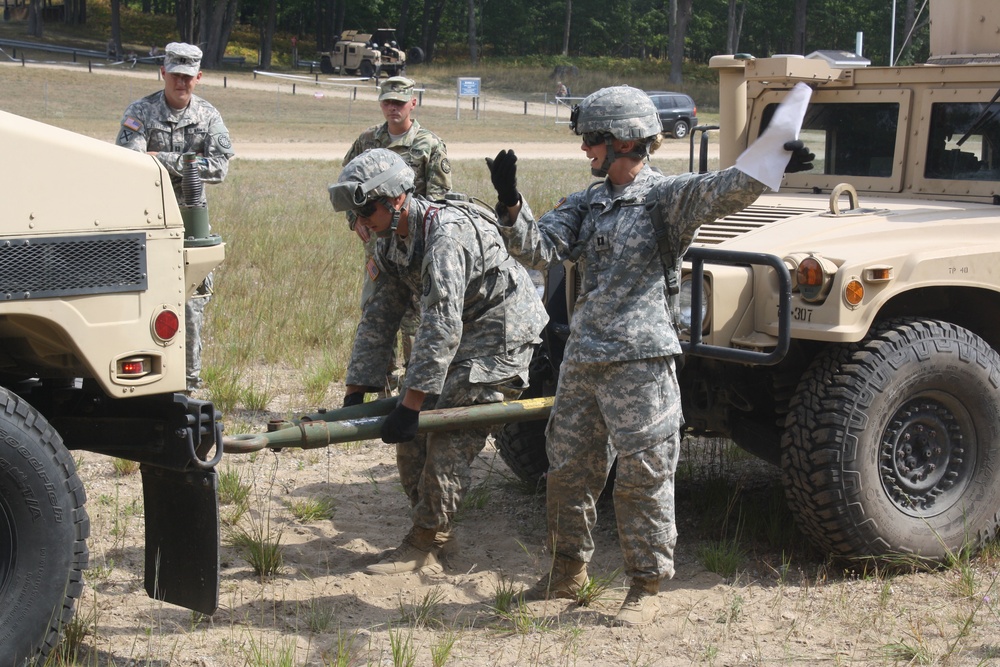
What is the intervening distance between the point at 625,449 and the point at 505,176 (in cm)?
101

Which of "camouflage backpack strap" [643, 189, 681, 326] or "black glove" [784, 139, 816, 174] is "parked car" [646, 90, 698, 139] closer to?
"camouflage backpack strap" [643, 189, 681, 326]

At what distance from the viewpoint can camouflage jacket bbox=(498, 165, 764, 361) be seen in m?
3.96

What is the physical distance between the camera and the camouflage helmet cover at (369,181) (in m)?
4.10

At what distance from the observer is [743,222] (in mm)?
5219

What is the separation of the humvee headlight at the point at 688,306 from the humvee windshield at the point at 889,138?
4.76ft

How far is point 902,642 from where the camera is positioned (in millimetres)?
3902

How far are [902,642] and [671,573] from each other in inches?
30.3

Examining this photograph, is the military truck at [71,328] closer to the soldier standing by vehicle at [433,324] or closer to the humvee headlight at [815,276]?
the soldier standing by vehicle at [433,324]

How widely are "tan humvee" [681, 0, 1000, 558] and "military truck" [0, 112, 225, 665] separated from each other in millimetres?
1903

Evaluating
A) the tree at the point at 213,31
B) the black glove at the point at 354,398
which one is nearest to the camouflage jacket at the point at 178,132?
the black glove at the point at 354,398

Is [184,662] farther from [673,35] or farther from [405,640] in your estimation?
[673,35]

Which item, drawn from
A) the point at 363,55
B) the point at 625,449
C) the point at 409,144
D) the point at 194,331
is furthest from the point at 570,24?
the point at 625,449

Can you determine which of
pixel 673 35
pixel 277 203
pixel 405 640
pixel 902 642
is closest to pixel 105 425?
pixel 405 640

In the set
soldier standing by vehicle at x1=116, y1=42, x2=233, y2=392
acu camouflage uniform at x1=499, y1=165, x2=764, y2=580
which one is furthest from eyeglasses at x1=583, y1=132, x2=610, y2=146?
soldier standing by vehicle at x1=116, y1=42, x2=233, y2=392
